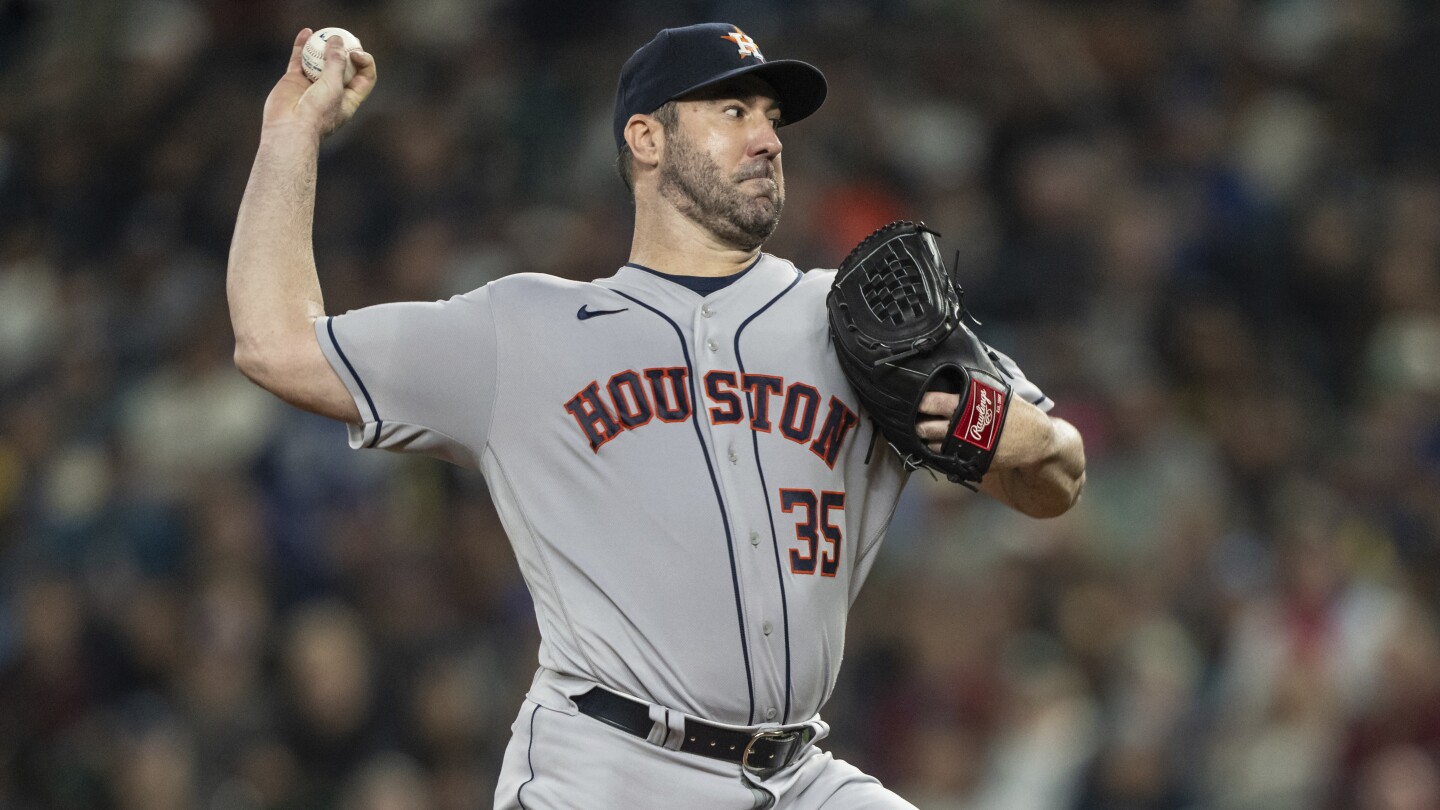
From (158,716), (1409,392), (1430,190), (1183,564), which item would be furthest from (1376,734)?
(158,716)

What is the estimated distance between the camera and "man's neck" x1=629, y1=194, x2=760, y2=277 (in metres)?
3.54

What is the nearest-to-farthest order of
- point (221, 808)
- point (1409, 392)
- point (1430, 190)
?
1. point (221, 808)
2. point (1409, 392)
3. point (1430, 190)

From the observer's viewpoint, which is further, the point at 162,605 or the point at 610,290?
the point at 162,605

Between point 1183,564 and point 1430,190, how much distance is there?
2.24 m

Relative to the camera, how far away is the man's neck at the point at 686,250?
11.6 feet

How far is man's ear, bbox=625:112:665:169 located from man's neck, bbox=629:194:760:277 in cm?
11

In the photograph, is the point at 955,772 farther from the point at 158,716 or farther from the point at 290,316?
the point at 290,316

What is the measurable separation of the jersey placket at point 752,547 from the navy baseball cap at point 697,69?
0.55 metres

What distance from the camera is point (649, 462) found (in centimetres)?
326

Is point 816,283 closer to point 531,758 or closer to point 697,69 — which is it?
point 697,69

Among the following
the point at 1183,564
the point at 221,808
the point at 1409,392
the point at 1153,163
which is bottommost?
the point at 221,808

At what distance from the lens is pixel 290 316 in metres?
3.27

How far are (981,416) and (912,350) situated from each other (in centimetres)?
18

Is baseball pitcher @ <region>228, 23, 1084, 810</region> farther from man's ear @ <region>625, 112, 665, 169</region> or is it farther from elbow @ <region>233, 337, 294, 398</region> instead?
man's ear @ <region>625, 112, 665, 169</region>
